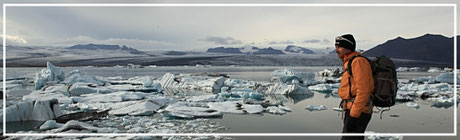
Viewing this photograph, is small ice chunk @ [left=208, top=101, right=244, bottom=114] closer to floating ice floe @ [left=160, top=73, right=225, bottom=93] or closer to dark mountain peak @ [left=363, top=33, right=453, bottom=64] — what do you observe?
floating ice floe @ [left=160, top=73, right=225, bottom=93]

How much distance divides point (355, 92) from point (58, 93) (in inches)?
386

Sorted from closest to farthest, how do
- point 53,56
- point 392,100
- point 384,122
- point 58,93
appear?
1. point 392,100
2. point 384,122
3. point 58,93
4. point 53,56

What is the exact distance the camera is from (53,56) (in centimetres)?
6097

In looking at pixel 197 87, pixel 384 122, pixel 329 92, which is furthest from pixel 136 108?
pixel 329 92

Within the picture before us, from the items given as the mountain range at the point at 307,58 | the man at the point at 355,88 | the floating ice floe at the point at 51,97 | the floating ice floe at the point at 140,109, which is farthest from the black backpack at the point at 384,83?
the mountain range at the point at 307,58

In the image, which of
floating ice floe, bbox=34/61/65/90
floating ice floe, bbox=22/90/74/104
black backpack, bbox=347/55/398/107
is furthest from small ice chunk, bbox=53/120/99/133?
floating ice floe, bbox=34/61/65/90

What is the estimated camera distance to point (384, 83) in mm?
1882

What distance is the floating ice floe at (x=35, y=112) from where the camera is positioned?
5559 mm

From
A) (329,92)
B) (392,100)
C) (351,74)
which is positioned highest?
(351,74)

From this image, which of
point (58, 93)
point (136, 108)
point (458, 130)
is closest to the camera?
point (458, 130)

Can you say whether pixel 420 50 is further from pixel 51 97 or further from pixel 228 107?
pixel 51 97

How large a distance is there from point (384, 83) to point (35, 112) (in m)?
5.93

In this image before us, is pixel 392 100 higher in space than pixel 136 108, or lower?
higher

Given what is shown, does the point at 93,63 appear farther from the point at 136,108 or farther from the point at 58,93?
the point at 136,108
